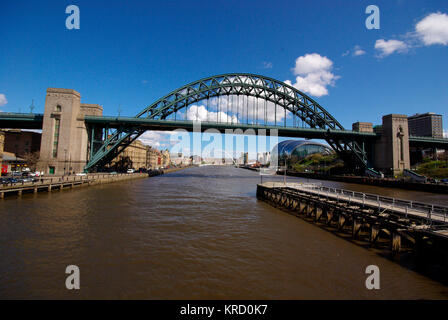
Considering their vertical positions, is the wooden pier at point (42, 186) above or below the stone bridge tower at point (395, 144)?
below

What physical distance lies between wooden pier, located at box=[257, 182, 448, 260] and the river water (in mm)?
1507

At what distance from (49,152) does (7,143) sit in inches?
1103

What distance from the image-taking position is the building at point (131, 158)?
81.4 meters

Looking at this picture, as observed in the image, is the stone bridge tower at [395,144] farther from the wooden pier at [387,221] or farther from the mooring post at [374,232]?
the mooring post at [374,232]

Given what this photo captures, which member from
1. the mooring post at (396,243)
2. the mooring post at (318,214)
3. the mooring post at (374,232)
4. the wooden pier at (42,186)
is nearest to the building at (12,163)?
the wooden pier at (42,186)

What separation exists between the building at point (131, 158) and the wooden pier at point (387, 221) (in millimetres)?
76359

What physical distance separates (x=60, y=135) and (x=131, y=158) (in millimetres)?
50459

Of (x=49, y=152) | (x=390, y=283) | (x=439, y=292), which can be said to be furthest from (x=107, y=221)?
(x=49, y=152)

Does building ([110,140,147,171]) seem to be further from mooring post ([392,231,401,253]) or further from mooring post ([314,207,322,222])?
mooring post ([392,231,401,253])

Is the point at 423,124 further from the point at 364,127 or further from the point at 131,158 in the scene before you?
the point at 131,158

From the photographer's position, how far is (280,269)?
920 cm

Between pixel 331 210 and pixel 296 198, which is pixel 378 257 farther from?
pixel 296 198

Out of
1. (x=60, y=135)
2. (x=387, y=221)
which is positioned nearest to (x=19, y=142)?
(x=60, y=135)

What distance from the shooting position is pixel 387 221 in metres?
11.8
